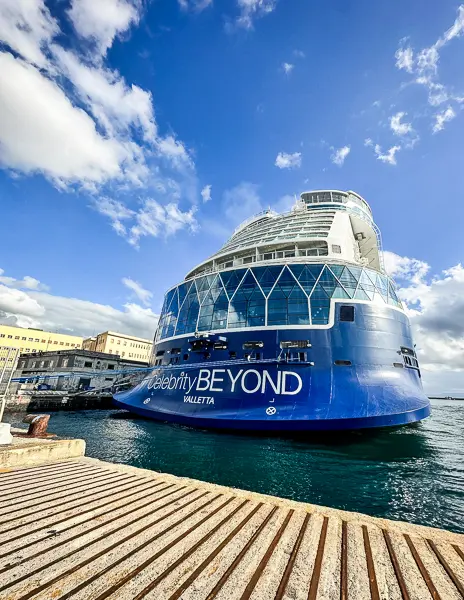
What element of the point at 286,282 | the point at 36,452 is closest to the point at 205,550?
the point at 36,452

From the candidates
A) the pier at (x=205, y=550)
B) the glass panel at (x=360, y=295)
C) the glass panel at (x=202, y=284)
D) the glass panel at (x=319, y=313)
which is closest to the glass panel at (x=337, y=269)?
the glass panel at (x=360, y=295)

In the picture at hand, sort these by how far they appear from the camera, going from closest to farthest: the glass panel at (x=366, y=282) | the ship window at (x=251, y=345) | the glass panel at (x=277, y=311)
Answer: the ship window at (x=251, y=345), the glass panel at (x=277, y=311), the glass panel at (x=366, y=282)

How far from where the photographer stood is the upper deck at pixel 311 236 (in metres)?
24.6

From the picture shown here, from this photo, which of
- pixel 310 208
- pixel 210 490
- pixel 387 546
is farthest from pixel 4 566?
pixel 310 208

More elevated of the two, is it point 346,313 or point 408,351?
point 346,313

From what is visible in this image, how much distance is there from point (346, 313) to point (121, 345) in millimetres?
85105

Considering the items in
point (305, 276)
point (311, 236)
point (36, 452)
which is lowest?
point (36, 452)

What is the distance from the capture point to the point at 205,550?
3244mm

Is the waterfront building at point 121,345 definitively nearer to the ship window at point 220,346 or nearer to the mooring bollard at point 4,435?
the ship window at point 220,346

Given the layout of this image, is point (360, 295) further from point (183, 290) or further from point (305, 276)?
point (183, 290)

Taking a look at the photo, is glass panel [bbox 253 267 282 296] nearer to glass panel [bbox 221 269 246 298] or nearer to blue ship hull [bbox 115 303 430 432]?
glass panel [bbox 221 269 246 298]

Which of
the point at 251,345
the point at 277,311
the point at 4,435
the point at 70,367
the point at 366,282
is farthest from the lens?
the point at 70,367

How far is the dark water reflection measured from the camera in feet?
25.5

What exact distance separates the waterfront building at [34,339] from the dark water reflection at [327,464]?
88242 mm
